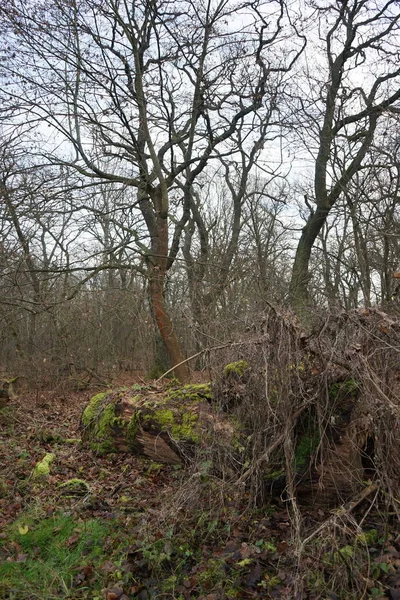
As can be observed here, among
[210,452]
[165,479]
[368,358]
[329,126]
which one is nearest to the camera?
[368,358]

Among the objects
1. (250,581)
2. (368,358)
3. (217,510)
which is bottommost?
(250,581)

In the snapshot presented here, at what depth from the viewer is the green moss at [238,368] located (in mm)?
4746

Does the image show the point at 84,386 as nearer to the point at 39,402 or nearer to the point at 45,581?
the point at 39,402

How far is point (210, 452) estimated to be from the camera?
15.5ft

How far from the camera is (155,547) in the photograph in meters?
4.26

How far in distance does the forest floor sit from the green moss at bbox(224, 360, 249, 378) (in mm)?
1182

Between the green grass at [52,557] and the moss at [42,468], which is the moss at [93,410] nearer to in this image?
the moss at [42,468]

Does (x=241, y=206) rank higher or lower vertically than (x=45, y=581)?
higher

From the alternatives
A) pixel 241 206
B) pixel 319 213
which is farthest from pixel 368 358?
pixel 241 206

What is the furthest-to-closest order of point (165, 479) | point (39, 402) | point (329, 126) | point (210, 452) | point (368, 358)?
1. point (329, 126)
2. point (39, 402)
3. point (165, 479)
4. point (210, 452)
5. point (368, 358)

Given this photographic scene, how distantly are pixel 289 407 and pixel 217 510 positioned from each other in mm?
1190

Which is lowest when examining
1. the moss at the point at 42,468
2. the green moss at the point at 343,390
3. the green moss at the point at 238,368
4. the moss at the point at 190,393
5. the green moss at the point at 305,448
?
the moss at the point at 42,468

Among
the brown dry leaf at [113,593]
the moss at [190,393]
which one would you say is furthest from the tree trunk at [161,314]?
the brown dry leaf at [113,593]

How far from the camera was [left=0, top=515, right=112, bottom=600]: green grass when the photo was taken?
3885 mm
